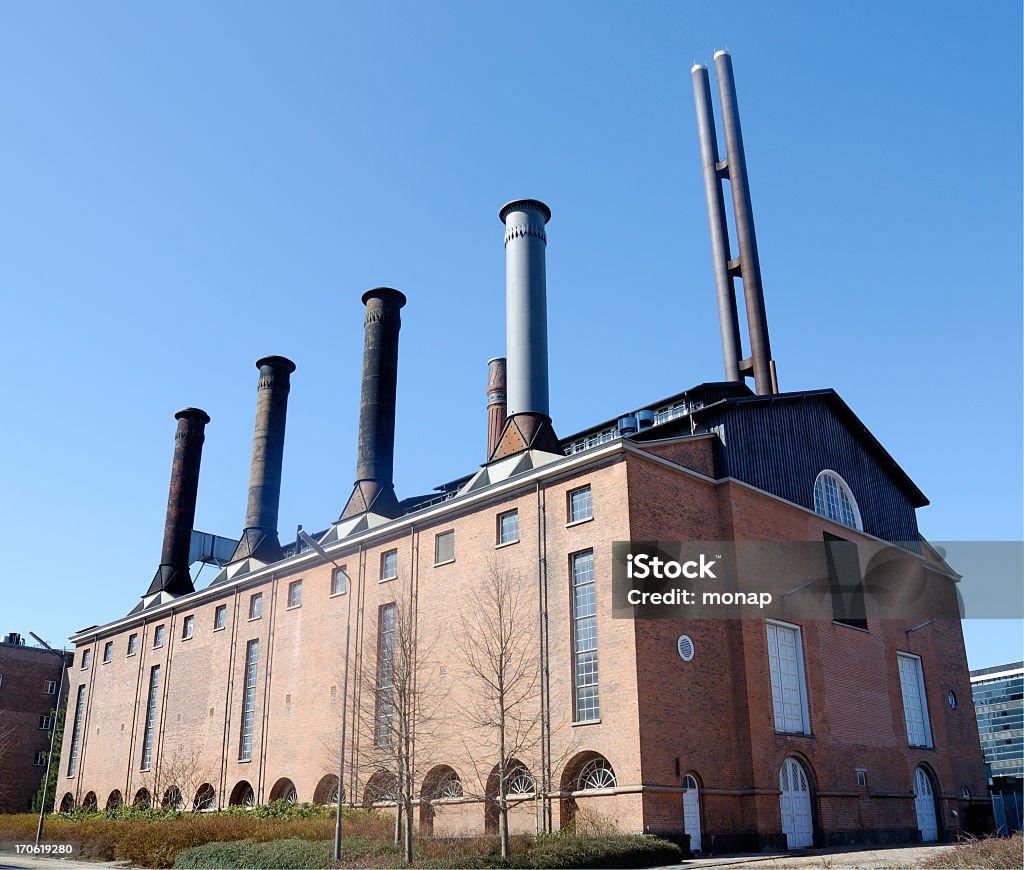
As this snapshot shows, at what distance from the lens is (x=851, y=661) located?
30.8 meters

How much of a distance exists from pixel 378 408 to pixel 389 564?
932 centimetres

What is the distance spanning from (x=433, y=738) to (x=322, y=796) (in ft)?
22.4

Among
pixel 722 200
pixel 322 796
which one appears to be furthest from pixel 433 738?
pixel 722 200

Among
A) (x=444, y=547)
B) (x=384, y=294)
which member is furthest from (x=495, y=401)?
(x=444, y=547)

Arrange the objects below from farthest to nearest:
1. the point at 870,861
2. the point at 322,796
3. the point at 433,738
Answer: the point at 322,796, the point at 433,738, the point at 870,861

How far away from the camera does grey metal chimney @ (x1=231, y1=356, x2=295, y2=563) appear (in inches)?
1796

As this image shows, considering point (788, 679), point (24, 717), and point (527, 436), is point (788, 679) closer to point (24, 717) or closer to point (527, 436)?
point (527, 436)

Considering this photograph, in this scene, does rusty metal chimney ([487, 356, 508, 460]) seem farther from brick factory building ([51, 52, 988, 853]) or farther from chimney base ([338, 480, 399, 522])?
chimney base ([338, 480, 399, 522])

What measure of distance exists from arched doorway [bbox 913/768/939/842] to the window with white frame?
19.2m

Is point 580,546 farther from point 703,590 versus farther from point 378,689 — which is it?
point 378,689

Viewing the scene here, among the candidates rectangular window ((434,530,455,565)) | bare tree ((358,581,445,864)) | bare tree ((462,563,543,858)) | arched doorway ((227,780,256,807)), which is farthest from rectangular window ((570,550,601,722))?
arched doorway ((227,780,256,807))

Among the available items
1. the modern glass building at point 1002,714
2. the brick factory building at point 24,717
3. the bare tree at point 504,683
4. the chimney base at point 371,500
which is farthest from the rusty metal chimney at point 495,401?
the modern glass building at point 1002,714

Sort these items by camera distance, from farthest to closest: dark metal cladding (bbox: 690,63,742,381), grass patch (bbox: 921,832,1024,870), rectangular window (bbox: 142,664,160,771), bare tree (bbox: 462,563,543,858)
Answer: rectangular window (bbox: 142,664,160,771)
dark metal cladding (bbox: 690,63,742,381)
bare tree (bbox: 462,563,543,858)
grass patch (bbox: 921,832,1024,870)

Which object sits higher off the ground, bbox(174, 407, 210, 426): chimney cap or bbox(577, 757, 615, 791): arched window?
bbox(174, 407, 210, 426): chimney cap
